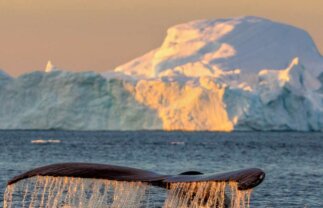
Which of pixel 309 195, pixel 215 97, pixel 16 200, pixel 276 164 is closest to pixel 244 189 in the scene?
pixel 16 200

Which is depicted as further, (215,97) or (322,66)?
(322,66)

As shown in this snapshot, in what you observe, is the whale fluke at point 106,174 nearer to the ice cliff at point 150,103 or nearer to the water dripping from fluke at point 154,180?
the water dripping from fluke at point 154,180

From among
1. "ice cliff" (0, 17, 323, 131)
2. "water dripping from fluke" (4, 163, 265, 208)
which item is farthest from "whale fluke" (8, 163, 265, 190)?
"ice cliff" (0, 17, 323, 131)

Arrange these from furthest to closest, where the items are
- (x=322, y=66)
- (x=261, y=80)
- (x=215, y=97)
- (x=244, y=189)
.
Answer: (x=322, y=66) < (x=261, y=80) < (x=215, y=97) < (x=244, y=189)

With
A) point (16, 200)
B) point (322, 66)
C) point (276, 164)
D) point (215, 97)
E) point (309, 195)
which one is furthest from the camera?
point (322, 66)

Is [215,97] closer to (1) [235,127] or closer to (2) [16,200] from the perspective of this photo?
(1) [235,127]

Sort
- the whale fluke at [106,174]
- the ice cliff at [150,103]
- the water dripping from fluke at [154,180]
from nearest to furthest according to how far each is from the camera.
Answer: the water dripping from fluke at [154,180], the whale fluke at [106,174], the ice cliff at [150,103]

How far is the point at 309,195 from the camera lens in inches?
1268

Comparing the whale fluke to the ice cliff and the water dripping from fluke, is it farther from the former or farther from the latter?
the ice cliff

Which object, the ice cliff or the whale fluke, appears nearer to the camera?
the whale fluke

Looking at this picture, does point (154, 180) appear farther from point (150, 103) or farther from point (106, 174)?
point (150, 103)

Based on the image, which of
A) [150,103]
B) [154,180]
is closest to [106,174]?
[154,180]

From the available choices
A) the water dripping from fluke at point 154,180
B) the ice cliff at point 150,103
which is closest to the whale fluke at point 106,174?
the water dripping from fluke at point 154,180

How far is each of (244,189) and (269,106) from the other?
83.9 m
